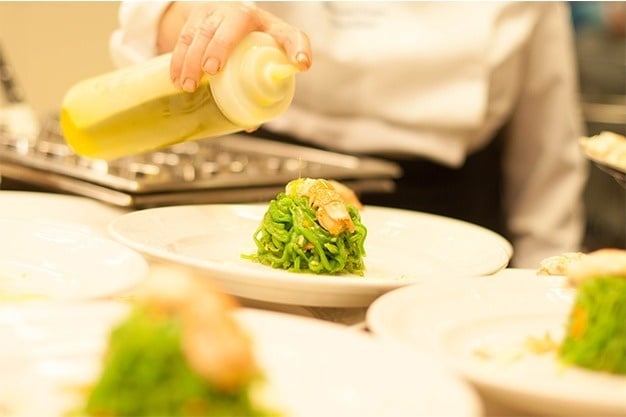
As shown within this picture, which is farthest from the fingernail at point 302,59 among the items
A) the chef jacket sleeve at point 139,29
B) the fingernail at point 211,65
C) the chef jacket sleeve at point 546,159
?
the chef jacket sleeve at point 546,159

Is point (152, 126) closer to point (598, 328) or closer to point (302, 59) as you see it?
point (302, 59)

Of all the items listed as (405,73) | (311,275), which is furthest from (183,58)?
(405,73)

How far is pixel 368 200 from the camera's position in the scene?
7.61 feet

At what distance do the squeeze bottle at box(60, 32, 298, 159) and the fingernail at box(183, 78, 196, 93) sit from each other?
0.7 inches

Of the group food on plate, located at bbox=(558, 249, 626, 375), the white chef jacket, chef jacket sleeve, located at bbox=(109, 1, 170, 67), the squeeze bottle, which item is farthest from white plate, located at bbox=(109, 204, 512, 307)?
the white chef jacket

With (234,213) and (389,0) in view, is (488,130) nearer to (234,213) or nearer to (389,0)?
(389,0)

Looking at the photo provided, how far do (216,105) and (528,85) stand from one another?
5.40 ft

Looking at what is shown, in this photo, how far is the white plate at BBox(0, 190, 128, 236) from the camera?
1463mm

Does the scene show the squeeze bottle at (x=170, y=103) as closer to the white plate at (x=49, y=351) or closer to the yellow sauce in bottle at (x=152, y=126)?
the yellow sauce in bottle at (x=152, y=126)

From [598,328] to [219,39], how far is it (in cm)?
65

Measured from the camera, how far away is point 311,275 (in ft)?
3.73

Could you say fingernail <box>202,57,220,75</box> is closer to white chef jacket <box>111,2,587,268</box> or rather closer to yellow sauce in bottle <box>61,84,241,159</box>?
yellow sauce in bottle <box>61,84,241,159</box>

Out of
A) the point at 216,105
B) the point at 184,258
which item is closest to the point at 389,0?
the point at 216,105

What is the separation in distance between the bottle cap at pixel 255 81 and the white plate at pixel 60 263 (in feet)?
0.91
